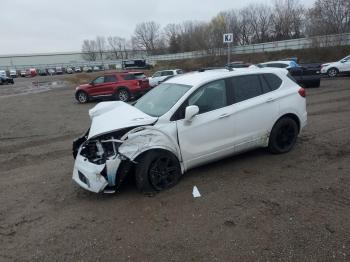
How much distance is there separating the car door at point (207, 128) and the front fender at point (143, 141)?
9.2 inches

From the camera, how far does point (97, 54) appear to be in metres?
122

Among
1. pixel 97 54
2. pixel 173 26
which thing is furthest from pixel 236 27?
pixel 97 54

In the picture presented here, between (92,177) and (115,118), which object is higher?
(115,118)

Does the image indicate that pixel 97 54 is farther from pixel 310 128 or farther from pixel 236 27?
pixel 310 128

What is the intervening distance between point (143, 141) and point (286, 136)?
9.89ft

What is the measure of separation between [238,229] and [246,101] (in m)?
2.50

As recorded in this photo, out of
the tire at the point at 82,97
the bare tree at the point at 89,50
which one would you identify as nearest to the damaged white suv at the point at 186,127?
the tire at the point at 82,97

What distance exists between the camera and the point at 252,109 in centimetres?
548

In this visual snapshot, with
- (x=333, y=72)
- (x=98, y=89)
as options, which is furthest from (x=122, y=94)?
(x=333, y=72)

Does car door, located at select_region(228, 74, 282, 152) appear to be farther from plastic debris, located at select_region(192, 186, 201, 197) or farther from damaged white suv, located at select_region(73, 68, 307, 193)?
plastic debris, located at select_region(192, 186, 201, 197)

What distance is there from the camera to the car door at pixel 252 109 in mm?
5379

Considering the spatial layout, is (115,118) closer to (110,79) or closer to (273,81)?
(273,81)

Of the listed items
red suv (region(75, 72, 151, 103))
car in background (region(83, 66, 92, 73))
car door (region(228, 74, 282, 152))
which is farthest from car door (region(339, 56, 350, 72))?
car in background (region(83, 66, 92, 73))

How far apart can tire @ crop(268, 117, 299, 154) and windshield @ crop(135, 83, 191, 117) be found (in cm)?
192
